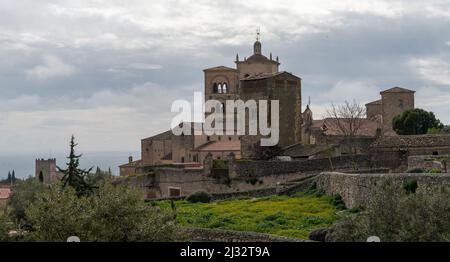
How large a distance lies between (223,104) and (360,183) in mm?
56038

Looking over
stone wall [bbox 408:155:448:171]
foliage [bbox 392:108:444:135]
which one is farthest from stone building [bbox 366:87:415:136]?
stone wall [bbox 408:155:448:171]

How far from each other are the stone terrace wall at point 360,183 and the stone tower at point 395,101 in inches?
1926

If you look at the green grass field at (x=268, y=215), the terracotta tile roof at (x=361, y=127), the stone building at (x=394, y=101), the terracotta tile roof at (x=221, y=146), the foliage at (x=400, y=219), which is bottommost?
the green grass field at (x=268, y=215)

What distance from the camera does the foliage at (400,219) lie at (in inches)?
694

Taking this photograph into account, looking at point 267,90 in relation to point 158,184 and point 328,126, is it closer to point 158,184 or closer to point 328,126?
point 158,184

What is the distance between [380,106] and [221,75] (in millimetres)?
21443

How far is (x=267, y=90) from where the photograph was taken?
5722 centimetres

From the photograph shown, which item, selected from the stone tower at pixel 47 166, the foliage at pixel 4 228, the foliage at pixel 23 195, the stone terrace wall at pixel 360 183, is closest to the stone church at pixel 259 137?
the foliage at pixel 23 195

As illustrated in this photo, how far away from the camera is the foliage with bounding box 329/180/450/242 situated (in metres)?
17.6

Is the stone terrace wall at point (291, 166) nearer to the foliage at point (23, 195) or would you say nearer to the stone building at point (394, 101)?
the foliage at point (23, 195)

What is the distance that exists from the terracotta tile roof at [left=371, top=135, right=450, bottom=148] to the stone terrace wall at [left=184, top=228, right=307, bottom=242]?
2613cm

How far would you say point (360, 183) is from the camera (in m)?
32.2

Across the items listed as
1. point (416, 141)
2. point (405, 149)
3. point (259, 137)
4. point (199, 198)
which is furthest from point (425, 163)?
point (259, 137)

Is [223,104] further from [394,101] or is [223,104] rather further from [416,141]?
[416,141]
